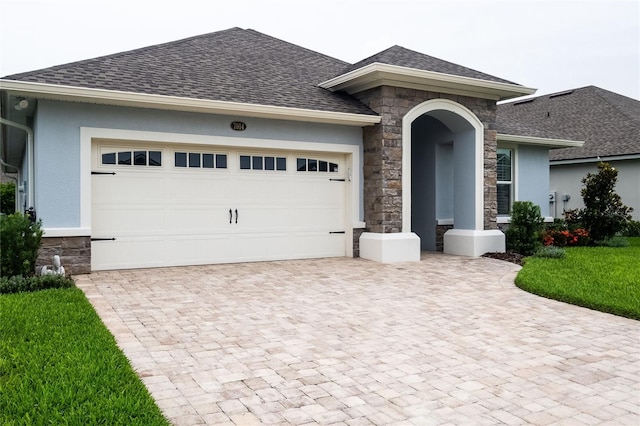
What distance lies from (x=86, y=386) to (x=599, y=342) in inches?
184

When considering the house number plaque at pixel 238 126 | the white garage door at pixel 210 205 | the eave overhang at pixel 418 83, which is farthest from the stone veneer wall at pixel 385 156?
the house number plaque at pixel 238 126

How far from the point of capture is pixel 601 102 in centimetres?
2219

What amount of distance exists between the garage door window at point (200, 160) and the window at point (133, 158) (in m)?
0.36

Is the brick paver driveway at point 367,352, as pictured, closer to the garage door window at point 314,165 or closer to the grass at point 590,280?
the grass at point 590,280

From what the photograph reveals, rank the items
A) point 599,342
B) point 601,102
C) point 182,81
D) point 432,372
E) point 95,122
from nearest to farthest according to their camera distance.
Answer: point 432,372
point 599,342
point 95,122
point 182,81
point 601,102

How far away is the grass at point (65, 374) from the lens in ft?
10.5

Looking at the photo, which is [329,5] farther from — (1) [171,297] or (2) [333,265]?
(1) [171,297]

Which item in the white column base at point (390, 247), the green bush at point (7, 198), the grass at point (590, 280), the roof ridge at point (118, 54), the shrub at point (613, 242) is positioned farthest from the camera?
the green bush at point (7, 198)

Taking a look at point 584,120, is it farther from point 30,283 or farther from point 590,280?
point 30,283

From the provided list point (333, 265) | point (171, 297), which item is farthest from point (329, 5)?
point (171, 297)

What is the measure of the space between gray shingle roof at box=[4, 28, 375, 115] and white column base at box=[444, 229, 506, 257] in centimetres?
359

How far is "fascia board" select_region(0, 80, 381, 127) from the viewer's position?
27.4ft

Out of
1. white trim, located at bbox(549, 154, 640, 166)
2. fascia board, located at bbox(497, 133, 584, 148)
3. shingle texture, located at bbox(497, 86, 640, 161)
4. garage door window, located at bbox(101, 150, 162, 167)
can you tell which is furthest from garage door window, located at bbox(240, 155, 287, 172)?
white trim, located at bbox(549, 154, 640, 166)

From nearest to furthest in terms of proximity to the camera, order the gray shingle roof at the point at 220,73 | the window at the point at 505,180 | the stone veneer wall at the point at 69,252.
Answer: the stone veneer wall at the point at 69,252, the gray shingle roof at the point at 220,73, the window at the point at 505,180
